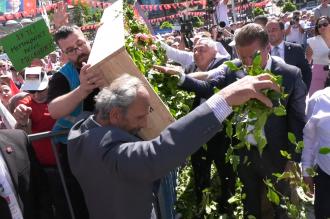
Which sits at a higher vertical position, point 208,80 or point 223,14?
point 208,80

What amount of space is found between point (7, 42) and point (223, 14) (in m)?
8.49

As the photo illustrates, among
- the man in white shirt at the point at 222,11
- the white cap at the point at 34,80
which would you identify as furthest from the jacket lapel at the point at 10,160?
the man in white shirt at the point at 222,11

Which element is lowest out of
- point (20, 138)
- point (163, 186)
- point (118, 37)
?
point (163, 186)

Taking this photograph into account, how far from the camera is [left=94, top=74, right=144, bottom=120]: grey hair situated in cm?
185

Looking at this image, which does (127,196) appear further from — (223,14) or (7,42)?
(223,14)

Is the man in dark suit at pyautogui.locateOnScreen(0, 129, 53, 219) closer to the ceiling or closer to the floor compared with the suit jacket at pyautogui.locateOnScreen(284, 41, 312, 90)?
closer to the ceiling

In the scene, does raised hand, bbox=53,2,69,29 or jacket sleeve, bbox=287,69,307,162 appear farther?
raised hand, bbox=53,2,69,29

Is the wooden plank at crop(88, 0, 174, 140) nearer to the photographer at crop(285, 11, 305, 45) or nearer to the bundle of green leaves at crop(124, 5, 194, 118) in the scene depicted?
the bundle of green leaves at crop(124, 5, 194, 118)

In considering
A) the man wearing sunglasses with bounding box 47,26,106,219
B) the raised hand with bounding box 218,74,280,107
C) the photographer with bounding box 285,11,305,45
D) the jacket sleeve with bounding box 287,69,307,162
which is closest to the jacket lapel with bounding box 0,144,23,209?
the man wearing sunglasses with bounding box 47,26,106,219

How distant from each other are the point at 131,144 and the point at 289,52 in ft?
12.7

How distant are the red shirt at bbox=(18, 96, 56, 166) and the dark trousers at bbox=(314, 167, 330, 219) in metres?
1.76

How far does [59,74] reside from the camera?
2.77m

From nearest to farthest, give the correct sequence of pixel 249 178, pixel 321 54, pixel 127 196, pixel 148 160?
pixel 148 160
pixel 127 196
pixel 249 178
pixel 321 54

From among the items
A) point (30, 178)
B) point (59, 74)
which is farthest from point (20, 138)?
point (59, 74)
